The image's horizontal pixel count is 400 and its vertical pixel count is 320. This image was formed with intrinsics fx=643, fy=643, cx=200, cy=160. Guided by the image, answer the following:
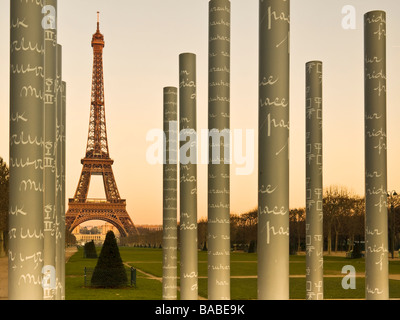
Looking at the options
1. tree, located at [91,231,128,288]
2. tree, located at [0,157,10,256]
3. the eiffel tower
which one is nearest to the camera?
tree, located at [91,231,128,288]

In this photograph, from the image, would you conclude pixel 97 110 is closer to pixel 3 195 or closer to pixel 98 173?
pixel 98 173

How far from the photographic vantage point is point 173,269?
2117 cm

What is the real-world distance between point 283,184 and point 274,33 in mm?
2405

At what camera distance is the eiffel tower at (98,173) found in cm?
11506

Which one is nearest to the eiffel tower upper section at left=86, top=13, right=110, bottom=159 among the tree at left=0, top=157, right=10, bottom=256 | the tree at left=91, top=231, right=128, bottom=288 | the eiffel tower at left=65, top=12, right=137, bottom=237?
the eiffel tower at left=65, top=12, right=137, bottom=237

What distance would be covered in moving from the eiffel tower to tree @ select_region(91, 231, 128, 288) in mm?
74315

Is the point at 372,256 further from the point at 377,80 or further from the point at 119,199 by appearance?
the point at 119,199

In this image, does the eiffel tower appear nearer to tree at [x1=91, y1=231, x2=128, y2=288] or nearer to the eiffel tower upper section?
the eiffel tower upper section

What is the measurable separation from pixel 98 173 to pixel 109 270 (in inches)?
3333

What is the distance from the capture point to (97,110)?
4845 inches

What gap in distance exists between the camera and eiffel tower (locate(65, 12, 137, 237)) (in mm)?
115062

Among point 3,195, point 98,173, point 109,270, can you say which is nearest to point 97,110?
point 98,173

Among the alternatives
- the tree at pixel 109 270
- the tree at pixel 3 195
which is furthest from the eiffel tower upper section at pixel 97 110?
the tree at pixel 109 270

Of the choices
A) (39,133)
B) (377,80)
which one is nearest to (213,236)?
(377,80)
